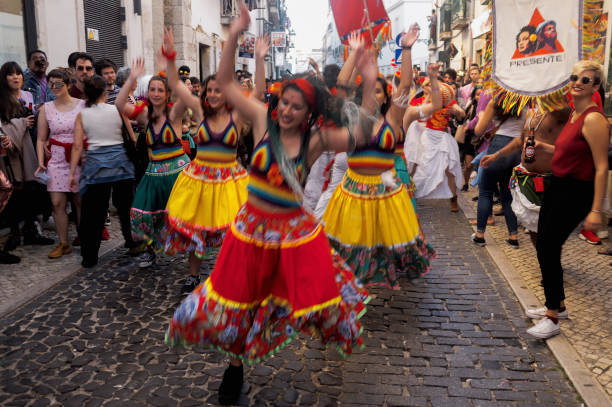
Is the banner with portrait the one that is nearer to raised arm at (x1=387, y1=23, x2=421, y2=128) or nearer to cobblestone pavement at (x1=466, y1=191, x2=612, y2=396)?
raised arm at (x1=387, y1=23, x2=421, y2=128)

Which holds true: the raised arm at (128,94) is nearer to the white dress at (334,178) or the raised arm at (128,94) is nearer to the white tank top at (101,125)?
the white tank top at (101,125)

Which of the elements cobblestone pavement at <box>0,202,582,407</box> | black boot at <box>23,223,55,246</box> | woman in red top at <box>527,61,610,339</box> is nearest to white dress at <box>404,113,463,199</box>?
cobblestone pavement at <box>0,202,582,407</box>

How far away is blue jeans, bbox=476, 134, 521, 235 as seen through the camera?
20.4 ft

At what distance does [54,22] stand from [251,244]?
892cm

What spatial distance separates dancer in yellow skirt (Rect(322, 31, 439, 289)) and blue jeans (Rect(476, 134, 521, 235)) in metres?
2.12

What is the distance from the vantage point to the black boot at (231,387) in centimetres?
304

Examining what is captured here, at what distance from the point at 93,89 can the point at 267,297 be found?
142 inches

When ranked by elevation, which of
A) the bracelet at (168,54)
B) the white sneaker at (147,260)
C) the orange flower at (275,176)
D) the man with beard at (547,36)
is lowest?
the white sneaker at (147,260)

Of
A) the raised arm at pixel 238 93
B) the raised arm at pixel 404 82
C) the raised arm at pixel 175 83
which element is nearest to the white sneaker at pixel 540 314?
the raised arm at pixel 404 82

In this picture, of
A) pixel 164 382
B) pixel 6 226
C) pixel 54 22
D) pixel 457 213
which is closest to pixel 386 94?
pixel 164 382

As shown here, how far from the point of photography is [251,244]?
2.91m

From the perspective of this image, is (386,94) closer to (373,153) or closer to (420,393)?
(373,153)

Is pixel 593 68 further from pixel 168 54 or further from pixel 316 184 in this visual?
pixel 316 184

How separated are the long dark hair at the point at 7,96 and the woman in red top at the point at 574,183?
5.66m
